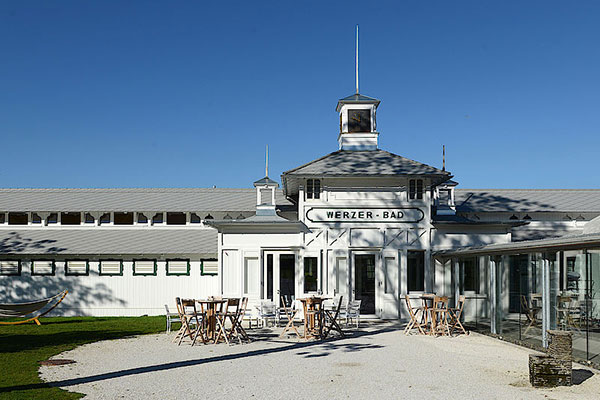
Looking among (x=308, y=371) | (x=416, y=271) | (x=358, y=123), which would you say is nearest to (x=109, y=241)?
(x=358, y=123)

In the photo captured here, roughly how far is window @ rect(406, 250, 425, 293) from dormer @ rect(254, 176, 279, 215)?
4.51m

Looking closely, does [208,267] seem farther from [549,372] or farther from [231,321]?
[549,372]

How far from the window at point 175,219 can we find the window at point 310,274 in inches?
276

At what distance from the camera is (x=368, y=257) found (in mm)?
19000

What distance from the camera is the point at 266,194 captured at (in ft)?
70.8

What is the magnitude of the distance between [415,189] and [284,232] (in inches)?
165

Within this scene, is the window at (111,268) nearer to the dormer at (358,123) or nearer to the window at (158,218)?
the window at (158,218)

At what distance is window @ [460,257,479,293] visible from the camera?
16.1 meters

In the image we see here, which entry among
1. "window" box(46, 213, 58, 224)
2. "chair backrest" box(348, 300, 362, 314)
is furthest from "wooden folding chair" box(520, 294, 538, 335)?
"window" box(46, 213, 58, 224)

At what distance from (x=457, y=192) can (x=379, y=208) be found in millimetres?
9083

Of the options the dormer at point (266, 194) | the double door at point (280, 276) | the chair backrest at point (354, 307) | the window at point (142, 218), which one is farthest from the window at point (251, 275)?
the window at point (142, 218)

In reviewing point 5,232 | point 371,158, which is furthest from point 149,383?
point 5,232

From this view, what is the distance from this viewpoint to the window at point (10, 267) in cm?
2122

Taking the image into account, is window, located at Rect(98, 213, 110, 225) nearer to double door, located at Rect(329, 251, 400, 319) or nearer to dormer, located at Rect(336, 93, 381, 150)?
dormer, located at Rect(336, 93, 381, 150)
